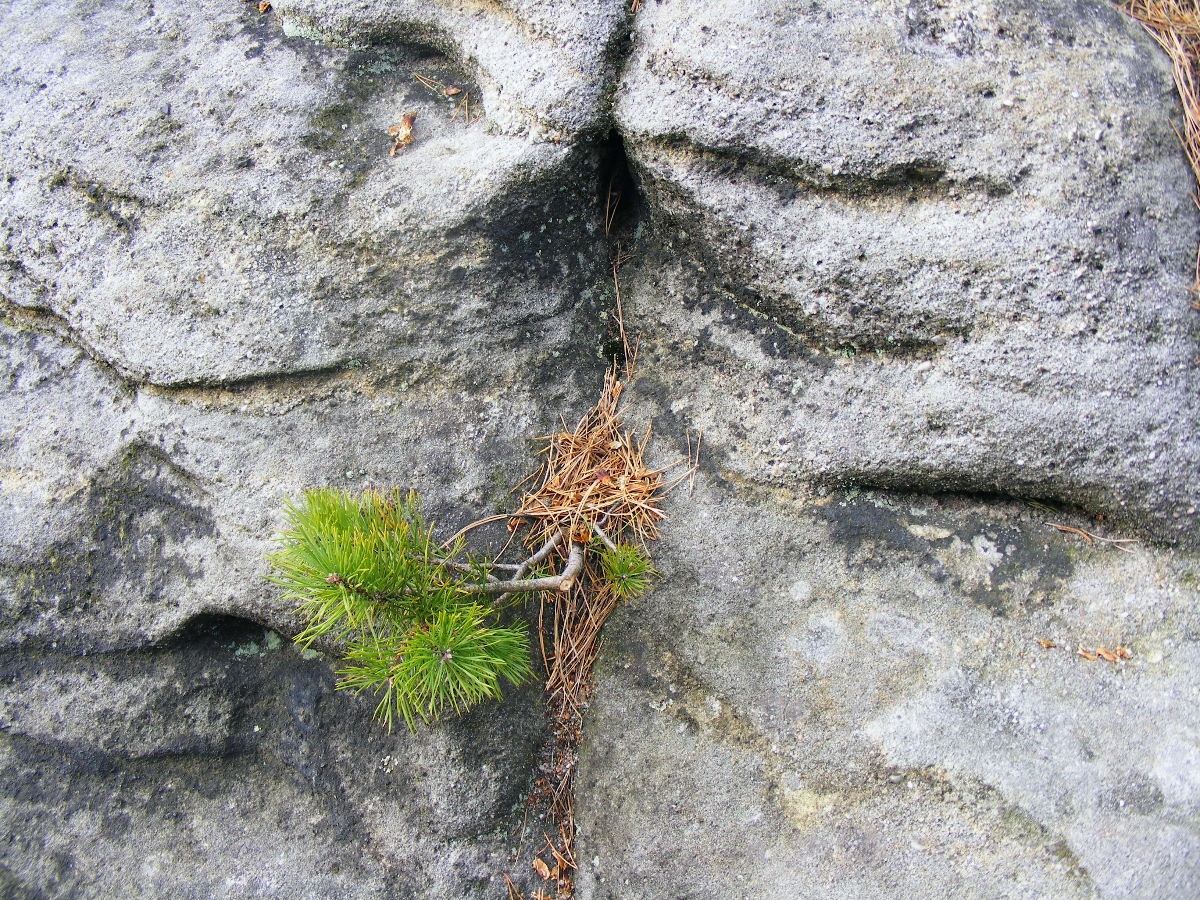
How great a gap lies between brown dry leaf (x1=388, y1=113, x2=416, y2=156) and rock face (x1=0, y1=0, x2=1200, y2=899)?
0.11 feet

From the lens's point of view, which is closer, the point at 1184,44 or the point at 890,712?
the point at 890,712

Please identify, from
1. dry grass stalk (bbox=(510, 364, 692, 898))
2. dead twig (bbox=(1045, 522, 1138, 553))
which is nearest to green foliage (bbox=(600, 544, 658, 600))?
dry grass stalk (bbox=(510, 364, 692, 898))

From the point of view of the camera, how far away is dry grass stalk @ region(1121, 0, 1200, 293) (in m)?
1.97

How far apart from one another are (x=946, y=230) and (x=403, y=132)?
53.5 inches

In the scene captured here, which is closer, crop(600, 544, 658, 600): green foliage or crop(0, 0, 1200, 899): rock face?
crop(0, 0, 1200, 899): rock face

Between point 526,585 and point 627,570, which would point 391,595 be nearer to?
point 526,585

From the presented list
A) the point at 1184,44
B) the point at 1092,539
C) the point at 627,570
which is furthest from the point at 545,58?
the point at 1092,539

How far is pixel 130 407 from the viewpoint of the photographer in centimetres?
224

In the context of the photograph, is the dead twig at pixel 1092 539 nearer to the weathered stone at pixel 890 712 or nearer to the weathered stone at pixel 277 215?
the weathered stone at pixel 890 712

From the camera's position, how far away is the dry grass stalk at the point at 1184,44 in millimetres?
1970

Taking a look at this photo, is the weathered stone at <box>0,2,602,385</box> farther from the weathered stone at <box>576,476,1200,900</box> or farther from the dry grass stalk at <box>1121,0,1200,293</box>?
the dry grass stalk at <box>1121,0,1200,293</box>

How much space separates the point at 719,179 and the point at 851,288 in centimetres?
41

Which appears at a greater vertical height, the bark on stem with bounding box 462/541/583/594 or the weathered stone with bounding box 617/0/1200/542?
the weathered stone with bounding box 617/0/1200/542

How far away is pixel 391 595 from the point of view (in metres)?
1.69
